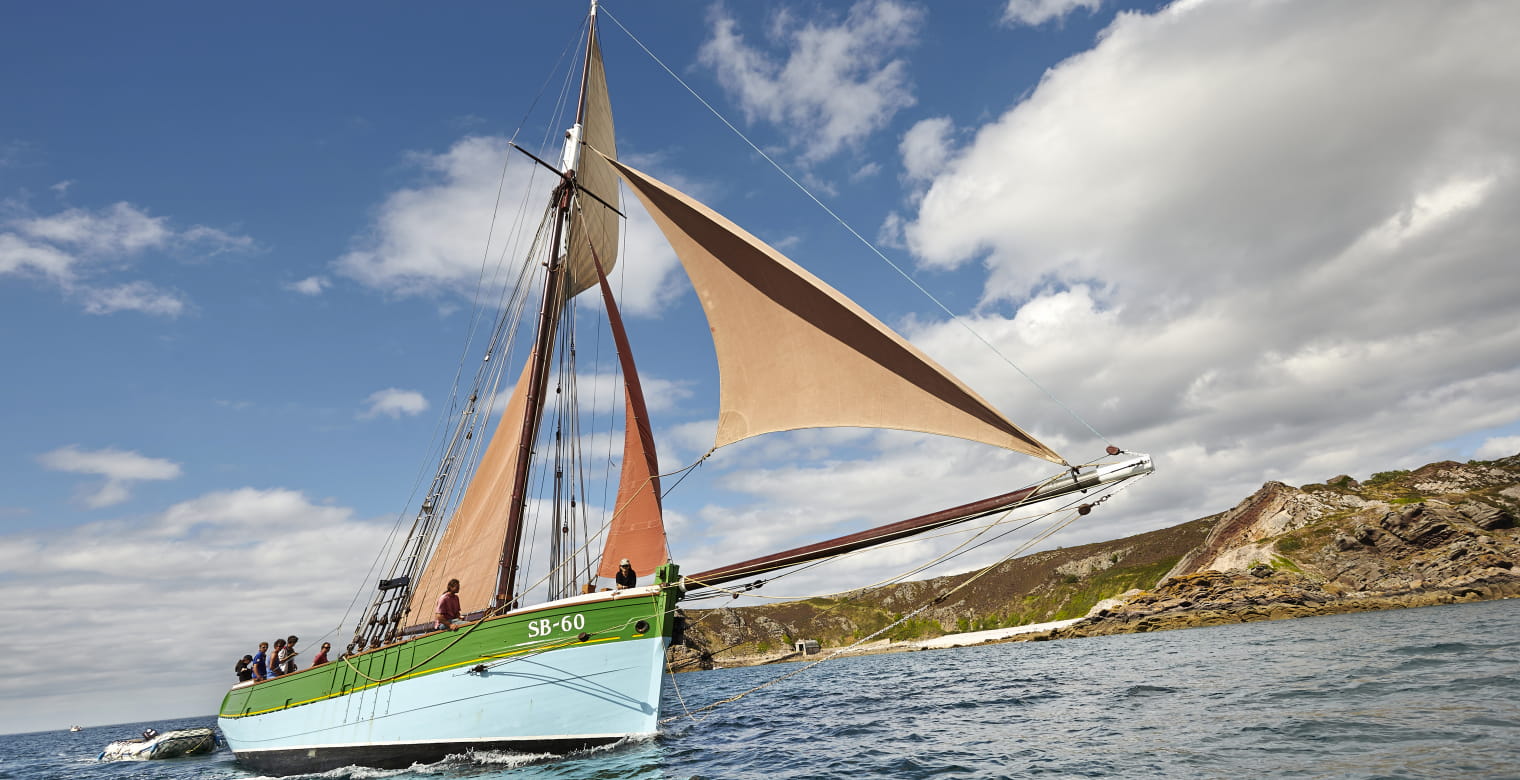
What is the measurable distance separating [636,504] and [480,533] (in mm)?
5880

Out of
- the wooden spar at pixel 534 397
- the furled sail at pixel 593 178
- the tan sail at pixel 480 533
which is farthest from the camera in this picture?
the furled sail at pixel 593 178

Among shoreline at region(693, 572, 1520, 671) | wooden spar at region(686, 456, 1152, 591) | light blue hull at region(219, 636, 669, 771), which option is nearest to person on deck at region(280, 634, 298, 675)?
light blue hull at region(219, 636, 669, 771)

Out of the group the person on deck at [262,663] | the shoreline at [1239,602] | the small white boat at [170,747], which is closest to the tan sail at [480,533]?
the person on deck at [262,663]

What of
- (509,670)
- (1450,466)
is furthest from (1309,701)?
(1450,466)

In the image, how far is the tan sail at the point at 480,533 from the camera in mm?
19938

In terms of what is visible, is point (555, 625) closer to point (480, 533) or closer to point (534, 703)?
point (534, 703)

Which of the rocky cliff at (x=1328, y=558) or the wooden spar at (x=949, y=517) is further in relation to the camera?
the rocky cliff at (x=1328, y=558)

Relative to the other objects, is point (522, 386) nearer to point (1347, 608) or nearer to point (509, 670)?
point (509, 670)

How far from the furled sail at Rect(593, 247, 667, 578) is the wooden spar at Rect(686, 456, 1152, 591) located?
5.03 meters

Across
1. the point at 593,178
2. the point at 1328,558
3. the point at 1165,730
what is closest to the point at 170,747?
the point at 593,178

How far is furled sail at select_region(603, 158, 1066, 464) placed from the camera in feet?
36.3

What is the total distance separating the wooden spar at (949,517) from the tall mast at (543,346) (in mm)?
8040

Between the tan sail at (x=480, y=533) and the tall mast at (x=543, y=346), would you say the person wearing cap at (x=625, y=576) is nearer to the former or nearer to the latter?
the tall mast at (x=543, y=346)

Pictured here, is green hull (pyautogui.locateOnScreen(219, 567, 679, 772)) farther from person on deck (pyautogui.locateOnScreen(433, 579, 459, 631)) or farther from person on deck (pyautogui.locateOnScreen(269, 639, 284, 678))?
person on deck (pyautogui.locateOnScreen(269, 639, 284, 678))
